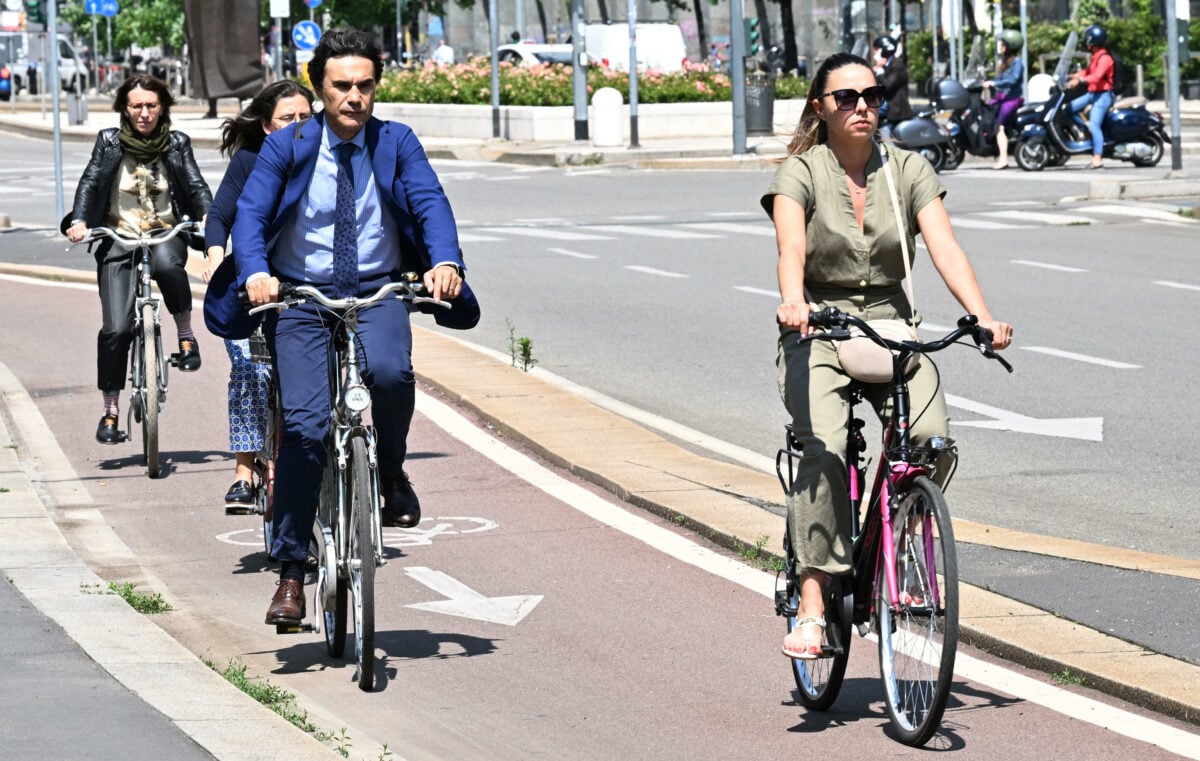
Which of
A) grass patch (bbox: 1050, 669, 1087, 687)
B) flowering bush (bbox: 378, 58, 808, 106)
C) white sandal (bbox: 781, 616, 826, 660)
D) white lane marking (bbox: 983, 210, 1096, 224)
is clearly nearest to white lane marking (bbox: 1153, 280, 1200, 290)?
white lane marking (bbox: 983, 210, 1096, 224)

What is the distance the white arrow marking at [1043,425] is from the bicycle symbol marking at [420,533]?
11.6ft

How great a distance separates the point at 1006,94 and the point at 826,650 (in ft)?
82.0

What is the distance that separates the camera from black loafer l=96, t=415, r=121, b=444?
10.6 m

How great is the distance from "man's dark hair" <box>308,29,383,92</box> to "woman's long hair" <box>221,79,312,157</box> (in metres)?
1.73

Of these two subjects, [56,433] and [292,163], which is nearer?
[292,163]

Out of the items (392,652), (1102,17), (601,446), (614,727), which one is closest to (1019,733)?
(614,727)

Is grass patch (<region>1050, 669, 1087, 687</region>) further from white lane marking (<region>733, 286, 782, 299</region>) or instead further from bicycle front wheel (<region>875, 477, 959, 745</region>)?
white lane marking (<region>733, 286, 782, 299</region>)

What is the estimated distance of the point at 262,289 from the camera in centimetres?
578

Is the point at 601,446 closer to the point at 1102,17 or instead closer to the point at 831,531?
the point at 831,531

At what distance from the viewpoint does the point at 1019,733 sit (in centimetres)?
536

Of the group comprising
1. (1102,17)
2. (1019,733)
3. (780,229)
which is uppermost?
(1102,17)

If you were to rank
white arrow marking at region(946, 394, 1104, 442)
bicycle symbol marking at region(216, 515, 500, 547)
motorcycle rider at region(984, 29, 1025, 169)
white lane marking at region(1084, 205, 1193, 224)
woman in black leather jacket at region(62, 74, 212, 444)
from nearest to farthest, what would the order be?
bicycle symbol marking at region(216, 515, 500, 547) < woman in black leather jacket at region(62, 74, 212, 444) < white arrow marking at region(946, 394, 1104, 442) < white lane marking at region(1084, 205, 1193, 224) < motorcycle rider at region(984, 29, 1025, 169)

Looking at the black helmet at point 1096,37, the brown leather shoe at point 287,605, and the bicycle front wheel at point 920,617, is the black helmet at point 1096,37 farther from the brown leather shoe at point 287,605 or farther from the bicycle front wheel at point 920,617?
the bicycle front wheel at point 920,617

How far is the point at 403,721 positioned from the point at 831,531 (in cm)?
124
